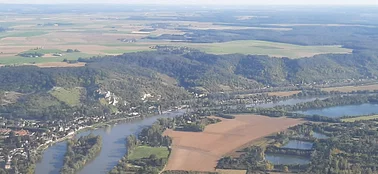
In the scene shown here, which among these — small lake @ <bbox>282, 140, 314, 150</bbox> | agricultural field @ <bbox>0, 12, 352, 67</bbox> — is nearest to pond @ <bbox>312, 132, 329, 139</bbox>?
small lake @ <bbox>282, 140, 314, 150</bbox>

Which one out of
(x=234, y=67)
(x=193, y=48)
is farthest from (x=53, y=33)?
(x=234, y=67)

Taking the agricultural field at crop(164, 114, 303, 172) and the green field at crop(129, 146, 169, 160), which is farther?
the green field at crop(129, 146, 169, 160)

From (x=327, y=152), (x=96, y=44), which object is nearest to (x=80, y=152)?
(x=327, y=152)

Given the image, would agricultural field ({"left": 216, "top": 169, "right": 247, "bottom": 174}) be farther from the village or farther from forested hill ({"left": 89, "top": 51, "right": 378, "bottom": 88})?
forested hill ({"left": 89, "top": 51, "right": 378, "bottom": 88})

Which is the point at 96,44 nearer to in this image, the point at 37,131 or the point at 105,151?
the point at 37,131

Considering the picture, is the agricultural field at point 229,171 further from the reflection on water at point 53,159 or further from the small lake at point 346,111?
the small lake at point 346,111

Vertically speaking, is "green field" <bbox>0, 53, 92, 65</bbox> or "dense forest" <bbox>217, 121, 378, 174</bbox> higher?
"green field" <bbox>0, 53, 92, 65</bbox>

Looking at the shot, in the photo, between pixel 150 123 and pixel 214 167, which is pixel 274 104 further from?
pixel 214 167
